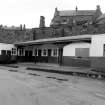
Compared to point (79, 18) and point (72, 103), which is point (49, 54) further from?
point (79, 18)

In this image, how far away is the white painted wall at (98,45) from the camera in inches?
632

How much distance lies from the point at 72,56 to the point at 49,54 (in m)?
5.99

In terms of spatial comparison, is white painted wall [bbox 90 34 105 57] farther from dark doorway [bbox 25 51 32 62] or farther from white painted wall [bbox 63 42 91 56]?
dark doorway [bbox 25 51 32 62]

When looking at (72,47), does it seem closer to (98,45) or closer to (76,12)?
(98,45)

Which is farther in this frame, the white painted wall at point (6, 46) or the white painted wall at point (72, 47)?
the white painted wall at point (6, 46)

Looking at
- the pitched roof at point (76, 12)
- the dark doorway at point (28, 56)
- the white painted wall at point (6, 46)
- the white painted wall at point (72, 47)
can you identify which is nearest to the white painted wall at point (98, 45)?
the white painted wall at point (72, 47)

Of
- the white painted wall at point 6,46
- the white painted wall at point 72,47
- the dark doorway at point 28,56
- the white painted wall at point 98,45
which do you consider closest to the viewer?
the white painted wall at point 98,45

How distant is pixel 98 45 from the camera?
16.4 meters

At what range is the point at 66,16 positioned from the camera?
200 ft

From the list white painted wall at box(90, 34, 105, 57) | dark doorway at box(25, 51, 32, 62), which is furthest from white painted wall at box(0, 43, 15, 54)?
white painted wall at box(90, 34, 105, 57)

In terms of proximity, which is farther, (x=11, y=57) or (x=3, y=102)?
(x=11, y=57)

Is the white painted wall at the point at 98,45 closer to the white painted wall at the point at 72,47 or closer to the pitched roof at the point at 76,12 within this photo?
the white painted wall at the point at 72,47

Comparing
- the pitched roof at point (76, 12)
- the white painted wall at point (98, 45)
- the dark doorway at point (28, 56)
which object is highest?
the pitched roof at point (76, 12)

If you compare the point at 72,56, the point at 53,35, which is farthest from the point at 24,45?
the point at 53,35
